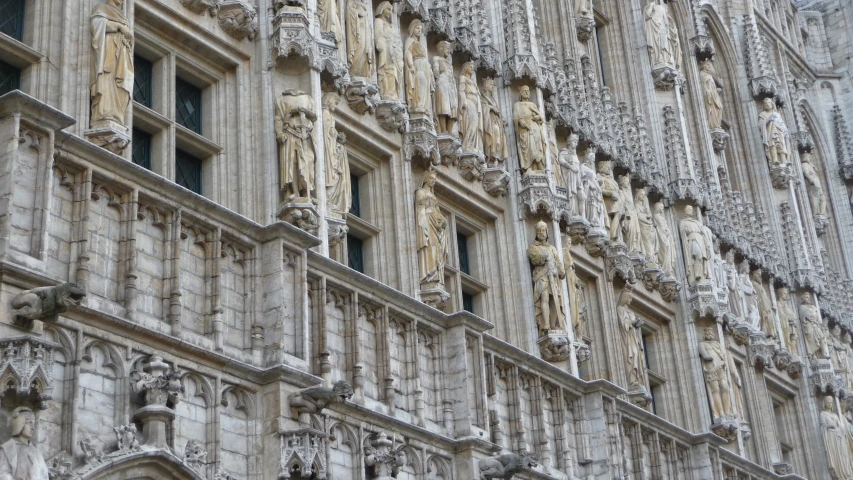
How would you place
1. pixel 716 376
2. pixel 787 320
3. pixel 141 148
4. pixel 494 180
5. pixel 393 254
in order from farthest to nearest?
pixel 787 320, pixel 716 376, pixel 494 180, pixel 393 254, pixel 141 148

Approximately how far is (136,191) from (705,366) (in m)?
17.0

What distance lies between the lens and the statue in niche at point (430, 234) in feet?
64.7

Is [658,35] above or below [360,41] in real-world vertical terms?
above

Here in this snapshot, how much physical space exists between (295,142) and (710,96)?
62.3ft

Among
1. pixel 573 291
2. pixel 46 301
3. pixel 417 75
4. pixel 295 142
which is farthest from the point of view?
pixel 573 291

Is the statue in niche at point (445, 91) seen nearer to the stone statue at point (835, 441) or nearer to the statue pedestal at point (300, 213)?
the statue pedestal at point (300, 213)

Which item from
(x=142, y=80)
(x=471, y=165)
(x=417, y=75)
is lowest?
(x=142, y=80)

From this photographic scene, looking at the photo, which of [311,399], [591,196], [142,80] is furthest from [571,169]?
[311,399]

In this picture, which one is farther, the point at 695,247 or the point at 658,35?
the point at 658,35

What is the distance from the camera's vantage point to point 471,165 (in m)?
22.0

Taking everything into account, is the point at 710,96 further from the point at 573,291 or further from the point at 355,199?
the point at 355,199

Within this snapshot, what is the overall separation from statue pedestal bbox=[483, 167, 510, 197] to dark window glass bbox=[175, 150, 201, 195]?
20.9 feet

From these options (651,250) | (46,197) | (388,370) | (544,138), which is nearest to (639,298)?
(651,250)

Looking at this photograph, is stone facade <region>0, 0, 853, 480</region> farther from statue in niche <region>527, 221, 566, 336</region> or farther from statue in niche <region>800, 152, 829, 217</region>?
statue in niche <region>800, 152, 829, 217</region>
